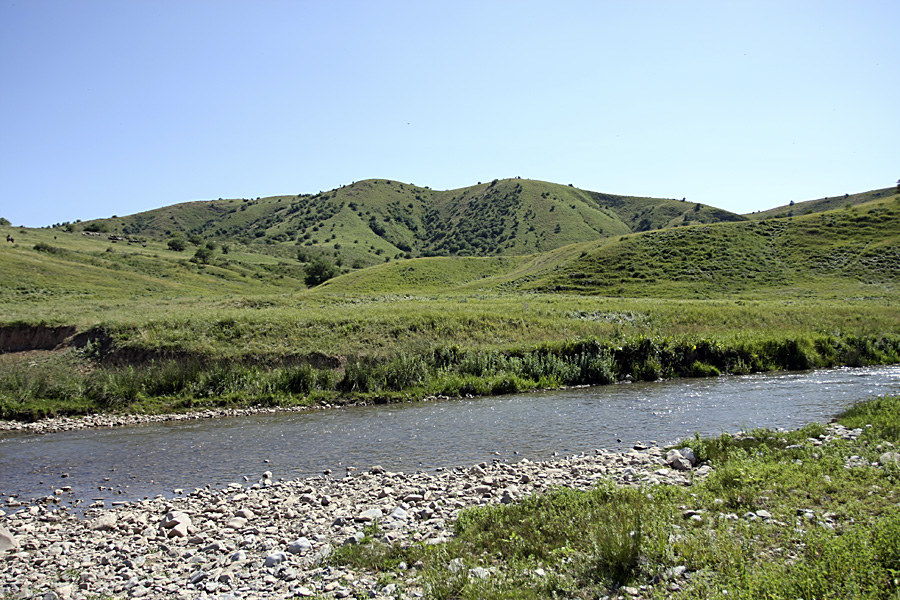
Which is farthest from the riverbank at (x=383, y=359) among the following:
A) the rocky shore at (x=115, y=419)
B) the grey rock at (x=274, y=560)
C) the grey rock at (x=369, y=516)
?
the grey rock at (x=274, y=560)

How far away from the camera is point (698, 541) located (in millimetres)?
7070

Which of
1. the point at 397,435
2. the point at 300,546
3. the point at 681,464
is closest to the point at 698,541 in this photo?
the point at 681,464

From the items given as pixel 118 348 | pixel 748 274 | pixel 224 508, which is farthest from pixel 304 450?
pixel 748 274

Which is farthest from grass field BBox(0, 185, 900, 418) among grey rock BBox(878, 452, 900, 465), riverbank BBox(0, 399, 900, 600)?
grey rock BBox(878, 452, 900, 465)

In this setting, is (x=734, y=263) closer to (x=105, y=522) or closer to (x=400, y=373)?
(x=400, y=373)

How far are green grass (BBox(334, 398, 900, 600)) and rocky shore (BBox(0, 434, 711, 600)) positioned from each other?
1.93ft

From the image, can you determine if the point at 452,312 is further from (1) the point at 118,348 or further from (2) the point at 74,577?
(2) the point at 74,577

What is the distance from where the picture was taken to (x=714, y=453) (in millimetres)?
11938

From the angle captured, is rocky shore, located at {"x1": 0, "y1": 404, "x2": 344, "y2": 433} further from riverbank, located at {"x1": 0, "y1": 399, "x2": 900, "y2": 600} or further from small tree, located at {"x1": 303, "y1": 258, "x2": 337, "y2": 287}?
small tree, located at {"x1": 303, "y1": 258, "x2": 337, "y2": 287}

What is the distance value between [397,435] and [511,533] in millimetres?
9193

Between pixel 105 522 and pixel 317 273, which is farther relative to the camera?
pixel 317 273

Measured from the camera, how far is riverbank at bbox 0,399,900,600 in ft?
21.6

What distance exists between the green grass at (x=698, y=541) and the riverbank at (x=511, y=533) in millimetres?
29

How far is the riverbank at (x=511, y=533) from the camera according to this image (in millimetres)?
6594
